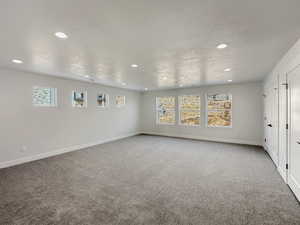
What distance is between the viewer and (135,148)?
220 inches

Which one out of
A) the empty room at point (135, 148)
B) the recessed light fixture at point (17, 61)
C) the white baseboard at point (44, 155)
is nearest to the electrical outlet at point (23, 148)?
the empty room at point (135, 148)

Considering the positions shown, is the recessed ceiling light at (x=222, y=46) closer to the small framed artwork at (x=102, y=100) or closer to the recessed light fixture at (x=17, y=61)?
the recessed light fixture at (x=17, y=61)

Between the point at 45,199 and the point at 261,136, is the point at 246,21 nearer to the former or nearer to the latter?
the point at 45,199

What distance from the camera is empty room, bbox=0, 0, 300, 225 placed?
68.4 inches

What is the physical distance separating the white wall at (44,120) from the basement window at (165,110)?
2.65 meters

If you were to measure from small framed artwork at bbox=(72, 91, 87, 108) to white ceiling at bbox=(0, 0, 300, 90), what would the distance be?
222cm

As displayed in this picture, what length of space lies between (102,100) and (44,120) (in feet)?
7.95

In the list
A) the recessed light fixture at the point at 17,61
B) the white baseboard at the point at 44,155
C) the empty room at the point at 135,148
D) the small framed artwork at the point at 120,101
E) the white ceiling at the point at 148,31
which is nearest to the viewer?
the white ceiling at the point at 148,31

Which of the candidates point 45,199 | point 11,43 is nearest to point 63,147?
point 45,199

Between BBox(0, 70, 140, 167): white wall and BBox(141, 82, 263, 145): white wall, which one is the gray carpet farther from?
BBox(141, 82, 263, 145): white wall

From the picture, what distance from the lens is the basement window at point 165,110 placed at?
26.1 ft

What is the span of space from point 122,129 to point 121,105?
4.07ft

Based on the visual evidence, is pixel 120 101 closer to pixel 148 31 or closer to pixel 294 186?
pixel 148 31

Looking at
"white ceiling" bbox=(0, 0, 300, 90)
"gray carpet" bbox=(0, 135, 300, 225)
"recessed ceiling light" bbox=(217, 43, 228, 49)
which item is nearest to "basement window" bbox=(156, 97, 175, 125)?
"gray carpet" bbox=(0, 135, 300, 225)
